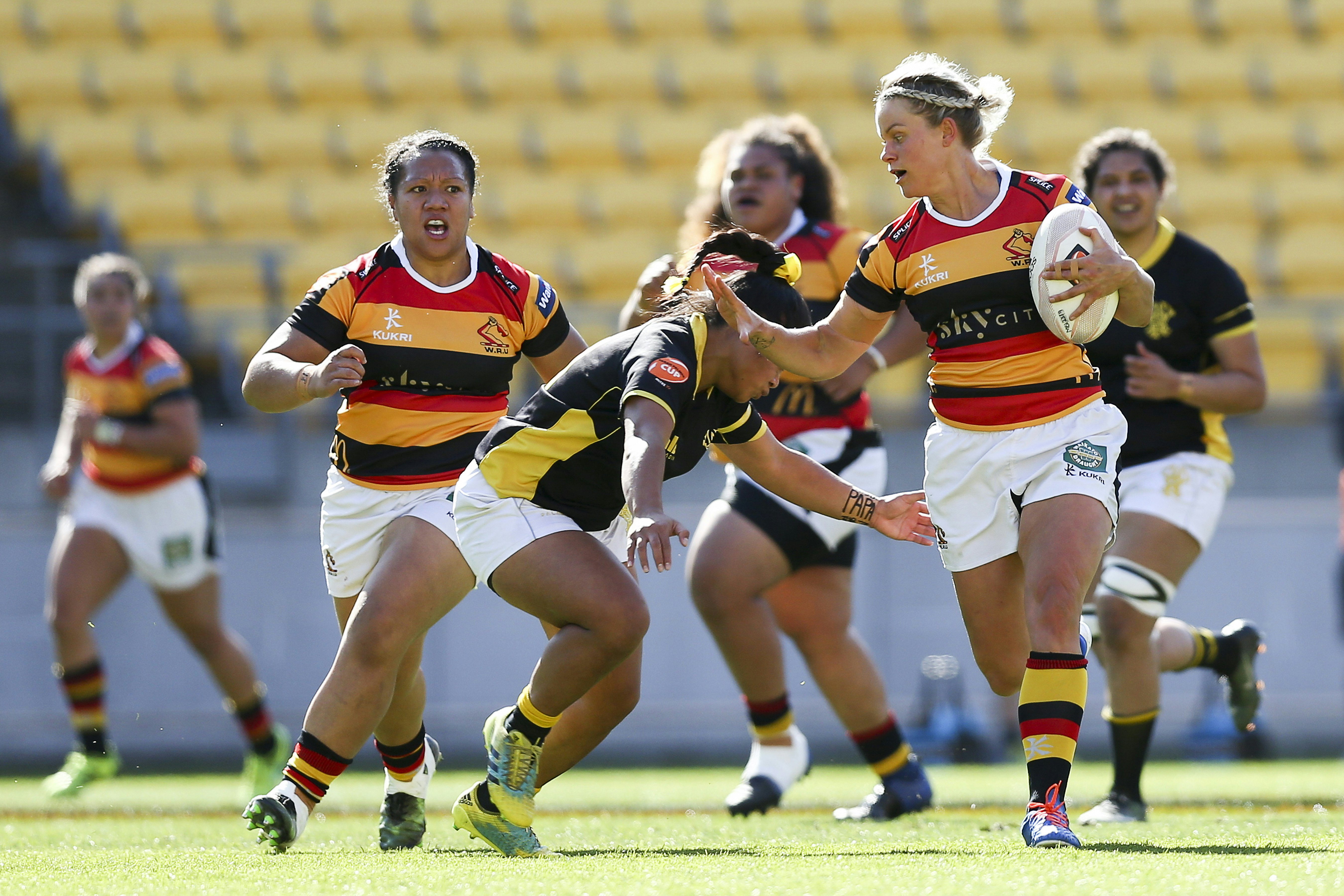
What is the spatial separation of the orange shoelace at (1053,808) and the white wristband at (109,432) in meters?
4.95

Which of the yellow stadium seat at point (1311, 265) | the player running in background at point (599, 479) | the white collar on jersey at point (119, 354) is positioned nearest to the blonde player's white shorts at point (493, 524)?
the player running in background at point (599, 479)

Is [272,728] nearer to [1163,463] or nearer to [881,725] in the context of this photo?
[881,725]

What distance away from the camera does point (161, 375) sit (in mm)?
7312

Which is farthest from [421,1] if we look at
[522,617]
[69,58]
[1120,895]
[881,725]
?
[1120,895]

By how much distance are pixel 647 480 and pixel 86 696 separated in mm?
4622

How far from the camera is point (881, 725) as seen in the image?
18.3 ft

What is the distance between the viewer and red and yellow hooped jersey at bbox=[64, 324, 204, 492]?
734cm

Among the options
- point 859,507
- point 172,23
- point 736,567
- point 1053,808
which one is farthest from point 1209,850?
point 172,23

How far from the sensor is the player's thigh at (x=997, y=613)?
13.8 feet

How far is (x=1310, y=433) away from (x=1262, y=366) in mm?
4633

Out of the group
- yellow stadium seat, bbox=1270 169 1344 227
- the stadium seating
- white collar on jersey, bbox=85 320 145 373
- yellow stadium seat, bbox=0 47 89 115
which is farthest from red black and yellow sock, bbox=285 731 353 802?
yellow stadium seat, bbox=0 47 89 115

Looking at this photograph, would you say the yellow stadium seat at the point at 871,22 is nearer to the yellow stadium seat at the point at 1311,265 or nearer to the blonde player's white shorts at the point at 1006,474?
the yellow stadium seat at the point at 1311,265

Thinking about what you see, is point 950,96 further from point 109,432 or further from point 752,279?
point 109,432

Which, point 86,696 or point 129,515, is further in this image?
point 129,515
